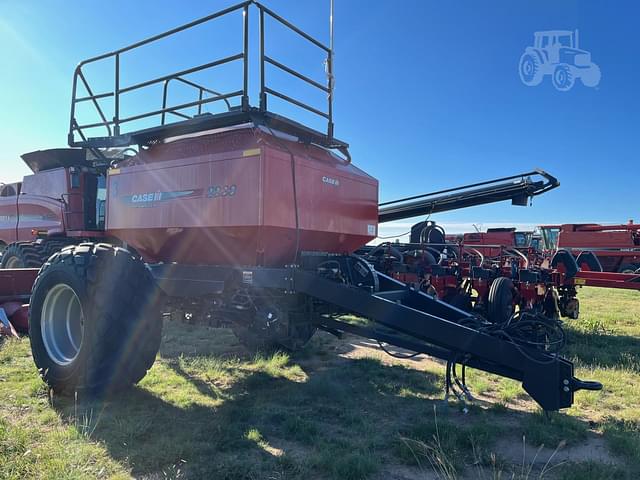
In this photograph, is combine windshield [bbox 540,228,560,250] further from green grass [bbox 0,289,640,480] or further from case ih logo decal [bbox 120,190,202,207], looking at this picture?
case ih logo decal [bbox 120,190,202,207]

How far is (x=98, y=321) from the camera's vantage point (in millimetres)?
3982

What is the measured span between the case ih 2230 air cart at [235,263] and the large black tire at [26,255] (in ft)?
13.2

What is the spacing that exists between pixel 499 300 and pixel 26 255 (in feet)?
25.8

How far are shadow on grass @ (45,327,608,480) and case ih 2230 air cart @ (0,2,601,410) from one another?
35cm

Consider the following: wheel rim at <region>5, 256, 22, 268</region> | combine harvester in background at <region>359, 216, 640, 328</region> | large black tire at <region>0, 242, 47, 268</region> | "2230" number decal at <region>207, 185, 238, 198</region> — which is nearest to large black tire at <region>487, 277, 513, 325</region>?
combine harvester in background at <region>359, 216, 640, 328</region>

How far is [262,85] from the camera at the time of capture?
413 cm

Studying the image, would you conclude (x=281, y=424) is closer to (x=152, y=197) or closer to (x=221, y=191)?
(x=221, y=191)

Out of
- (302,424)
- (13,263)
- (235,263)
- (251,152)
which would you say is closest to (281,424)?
(302,424)

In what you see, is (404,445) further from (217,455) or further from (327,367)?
(327,367)

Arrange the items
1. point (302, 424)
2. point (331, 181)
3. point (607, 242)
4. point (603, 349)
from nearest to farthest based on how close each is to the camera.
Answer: point (302, 424) < point (331, 181) < point (603, 349) < point (607, 242)

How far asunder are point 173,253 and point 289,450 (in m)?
2.30

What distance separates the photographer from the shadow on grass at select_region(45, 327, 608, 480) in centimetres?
312

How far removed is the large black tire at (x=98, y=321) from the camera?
400 centimetres

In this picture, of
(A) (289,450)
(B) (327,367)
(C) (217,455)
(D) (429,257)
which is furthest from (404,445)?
(D) (429,257)
